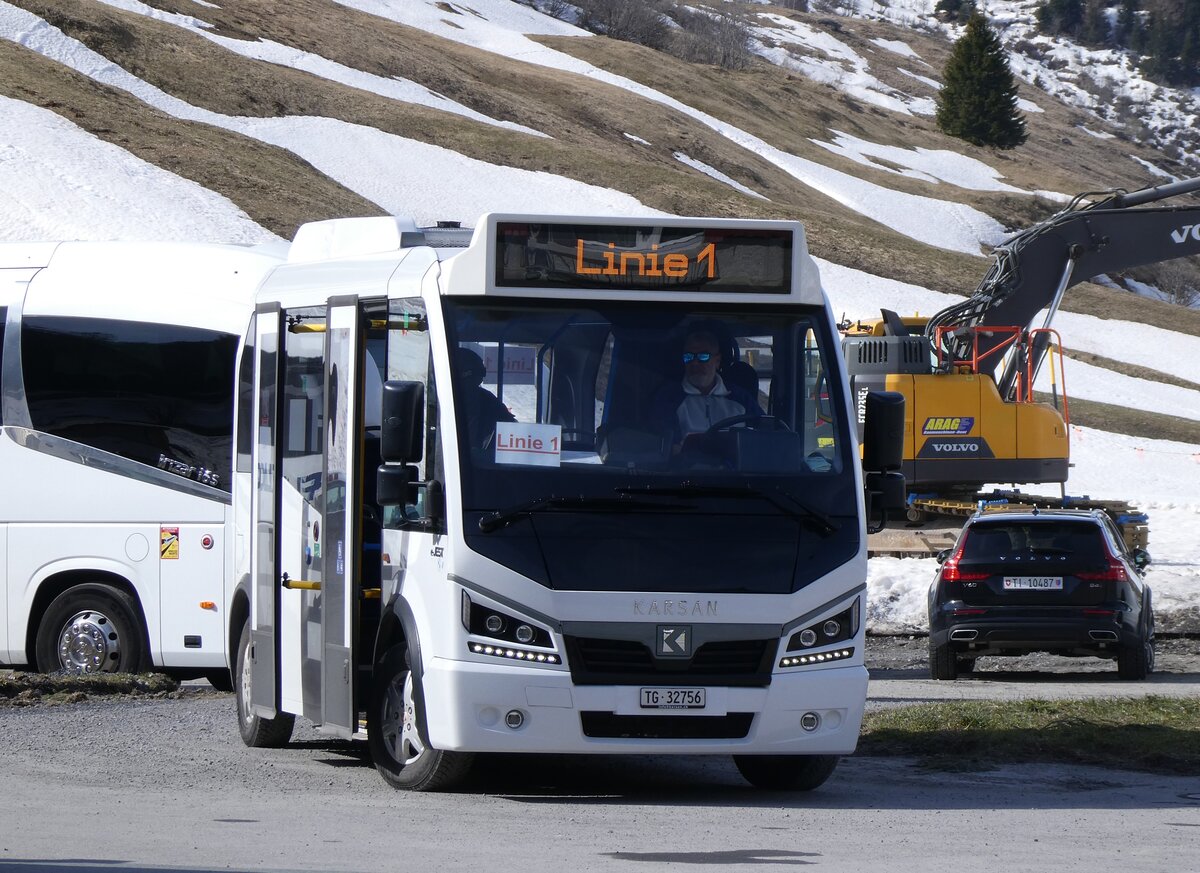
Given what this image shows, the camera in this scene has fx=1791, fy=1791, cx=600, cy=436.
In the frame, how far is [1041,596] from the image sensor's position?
16.2m

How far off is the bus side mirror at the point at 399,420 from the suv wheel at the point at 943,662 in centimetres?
880

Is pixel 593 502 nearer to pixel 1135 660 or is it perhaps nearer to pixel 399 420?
pixel 399 420

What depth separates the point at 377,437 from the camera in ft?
34.1

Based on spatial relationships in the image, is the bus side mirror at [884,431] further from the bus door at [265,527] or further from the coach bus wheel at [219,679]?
the coach bus wheel at [219,679]

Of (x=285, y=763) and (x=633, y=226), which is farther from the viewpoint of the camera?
(x=285, y=763)

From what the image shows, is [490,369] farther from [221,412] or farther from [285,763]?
[221,412]

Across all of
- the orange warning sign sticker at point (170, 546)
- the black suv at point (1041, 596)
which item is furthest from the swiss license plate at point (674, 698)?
the black suv at point (1041, 596)

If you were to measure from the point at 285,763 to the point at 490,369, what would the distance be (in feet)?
10.2

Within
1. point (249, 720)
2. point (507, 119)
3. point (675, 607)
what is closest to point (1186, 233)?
point (249, 720)

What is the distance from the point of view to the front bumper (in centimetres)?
877

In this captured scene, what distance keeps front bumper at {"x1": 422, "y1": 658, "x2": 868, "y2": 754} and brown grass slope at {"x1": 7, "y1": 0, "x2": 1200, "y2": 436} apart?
41517 mm

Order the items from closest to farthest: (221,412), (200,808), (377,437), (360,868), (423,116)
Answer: (360,868) → (200,808) → (377,437) → (221,412) → (423,116)

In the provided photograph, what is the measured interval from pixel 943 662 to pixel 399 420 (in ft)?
29.7

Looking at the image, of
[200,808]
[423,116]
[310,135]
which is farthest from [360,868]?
[423,116]
